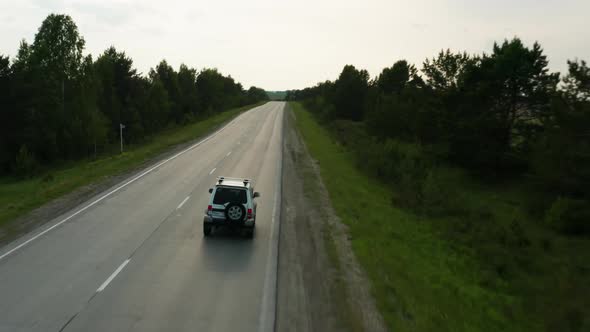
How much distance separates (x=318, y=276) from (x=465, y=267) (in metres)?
5.72

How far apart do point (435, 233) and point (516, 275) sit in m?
4.37

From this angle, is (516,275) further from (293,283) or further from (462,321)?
(293,283)

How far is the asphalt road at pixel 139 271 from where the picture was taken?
32.6ft

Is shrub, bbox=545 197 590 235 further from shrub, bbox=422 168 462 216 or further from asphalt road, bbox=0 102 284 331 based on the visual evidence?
asphalt road, bbox=0 102 284 331

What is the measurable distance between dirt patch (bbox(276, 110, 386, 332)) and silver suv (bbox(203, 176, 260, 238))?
137cm

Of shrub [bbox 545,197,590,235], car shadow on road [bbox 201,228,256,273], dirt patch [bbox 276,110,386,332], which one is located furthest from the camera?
shrub [bbox 545,197,590,235]

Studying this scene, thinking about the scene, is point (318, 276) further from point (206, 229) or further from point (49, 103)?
point (49, 103)

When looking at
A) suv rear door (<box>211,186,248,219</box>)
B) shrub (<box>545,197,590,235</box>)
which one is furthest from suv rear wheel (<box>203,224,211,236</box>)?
shrub (<box>545,197,590,235</box>)

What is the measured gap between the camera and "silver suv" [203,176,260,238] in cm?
1633

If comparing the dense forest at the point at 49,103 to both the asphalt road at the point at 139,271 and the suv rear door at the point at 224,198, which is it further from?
the suv rear door at the point at 224,198

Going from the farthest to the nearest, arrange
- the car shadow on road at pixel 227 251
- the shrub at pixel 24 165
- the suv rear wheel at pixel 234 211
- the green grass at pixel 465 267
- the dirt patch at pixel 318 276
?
the shrub at pixel 24 165 < the suv rear wheel at pixel 234 211 < the car shadow on road at pixel 227 251 < the green grass at pixel 465 267 < the dirt patch at pixel 318 276

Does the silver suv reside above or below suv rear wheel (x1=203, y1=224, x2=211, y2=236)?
above

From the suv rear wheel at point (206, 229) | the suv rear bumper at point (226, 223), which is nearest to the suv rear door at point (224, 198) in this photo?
the suv rear bumper at point (226, 223)

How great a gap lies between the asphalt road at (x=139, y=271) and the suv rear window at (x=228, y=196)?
50.5 inches
